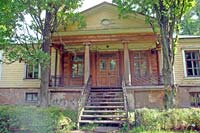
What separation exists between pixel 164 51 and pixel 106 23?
613cm

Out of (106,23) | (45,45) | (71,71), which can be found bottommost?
(71,71)

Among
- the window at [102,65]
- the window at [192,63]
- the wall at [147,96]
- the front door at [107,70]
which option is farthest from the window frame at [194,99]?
the window at [102,65]

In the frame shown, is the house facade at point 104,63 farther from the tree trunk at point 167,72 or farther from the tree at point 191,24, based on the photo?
the tree at point 191,24

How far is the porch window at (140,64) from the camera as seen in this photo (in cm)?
1612

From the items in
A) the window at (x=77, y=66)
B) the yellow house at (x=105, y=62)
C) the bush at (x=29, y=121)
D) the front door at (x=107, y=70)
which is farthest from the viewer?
the window at (x=77, y=66)

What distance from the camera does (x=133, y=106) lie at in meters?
12.8

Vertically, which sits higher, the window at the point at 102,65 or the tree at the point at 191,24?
the tree at the point at 191,24

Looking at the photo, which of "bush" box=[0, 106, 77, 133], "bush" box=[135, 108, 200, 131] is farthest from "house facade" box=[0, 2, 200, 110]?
"bush" box=[0, 106, 77, 133]

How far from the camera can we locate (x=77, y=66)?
16.7 meters

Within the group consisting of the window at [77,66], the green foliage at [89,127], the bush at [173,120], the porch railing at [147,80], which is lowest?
the green foliage at [89,127]

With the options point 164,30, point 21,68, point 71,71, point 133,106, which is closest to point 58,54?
point 71,71

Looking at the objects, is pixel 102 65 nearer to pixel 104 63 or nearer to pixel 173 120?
pixel 104 63

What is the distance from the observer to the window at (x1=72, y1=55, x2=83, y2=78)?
1659cm

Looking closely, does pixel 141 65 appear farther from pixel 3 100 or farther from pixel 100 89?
pixel 3 100
